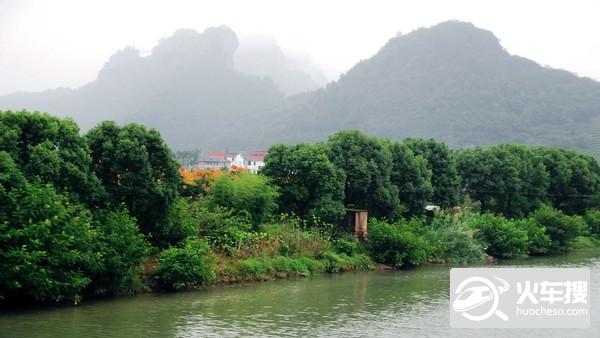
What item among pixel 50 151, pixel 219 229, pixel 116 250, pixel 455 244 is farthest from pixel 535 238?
pixel 50 151

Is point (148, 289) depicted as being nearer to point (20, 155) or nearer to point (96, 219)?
point (96, 219)

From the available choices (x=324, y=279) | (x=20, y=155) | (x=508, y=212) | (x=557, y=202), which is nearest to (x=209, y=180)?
(x=324, y=279)

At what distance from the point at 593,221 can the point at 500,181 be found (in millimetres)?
8844

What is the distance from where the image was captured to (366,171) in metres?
37.0

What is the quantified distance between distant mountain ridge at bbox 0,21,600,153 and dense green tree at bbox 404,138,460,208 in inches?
2198

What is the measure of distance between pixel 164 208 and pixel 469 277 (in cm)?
1167

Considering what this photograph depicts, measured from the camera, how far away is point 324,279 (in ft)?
100

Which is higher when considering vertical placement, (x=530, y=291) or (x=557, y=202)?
(x=557, y=202)

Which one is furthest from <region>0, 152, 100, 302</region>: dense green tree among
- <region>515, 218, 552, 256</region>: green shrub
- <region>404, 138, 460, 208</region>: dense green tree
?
<region>515, 218, 552, 256</region>: green shrub

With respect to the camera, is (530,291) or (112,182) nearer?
(530,291)

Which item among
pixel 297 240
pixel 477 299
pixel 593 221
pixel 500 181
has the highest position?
pixel 500 181

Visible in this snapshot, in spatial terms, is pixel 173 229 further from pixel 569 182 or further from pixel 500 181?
pixel 569 182

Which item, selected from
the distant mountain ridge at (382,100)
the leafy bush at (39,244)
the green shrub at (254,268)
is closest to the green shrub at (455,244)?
the green shrub at (254,268)

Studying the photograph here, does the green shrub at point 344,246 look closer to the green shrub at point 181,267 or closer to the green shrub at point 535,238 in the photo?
the green shrub at point 181,267
